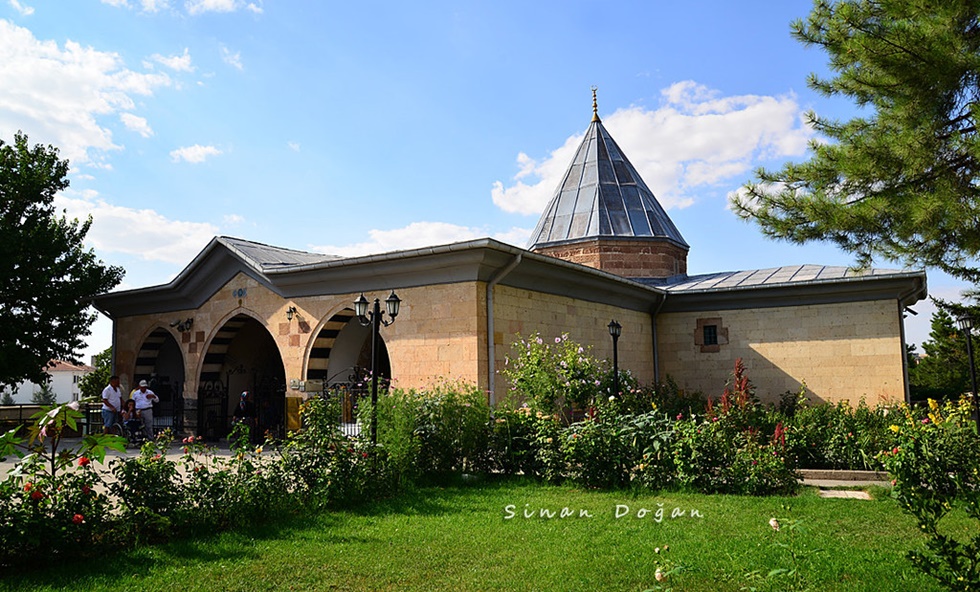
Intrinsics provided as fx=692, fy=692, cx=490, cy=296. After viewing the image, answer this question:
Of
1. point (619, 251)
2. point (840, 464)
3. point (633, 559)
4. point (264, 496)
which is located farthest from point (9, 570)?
point (619, 251)

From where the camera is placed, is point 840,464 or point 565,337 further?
point 565,337

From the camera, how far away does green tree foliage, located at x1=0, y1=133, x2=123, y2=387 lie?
16438mm

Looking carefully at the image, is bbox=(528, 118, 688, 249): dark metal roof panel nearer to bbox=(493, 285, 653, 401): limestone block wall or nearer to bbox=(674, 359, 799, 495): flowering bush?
bbox=(493, 285, 653, 401): limestone block wall

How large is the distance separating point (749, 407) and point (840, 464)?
1.79 meters

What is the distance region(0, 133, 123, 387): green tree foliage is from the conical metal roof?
1245 cm

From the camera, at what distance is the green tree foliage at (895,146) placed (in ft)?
19.4

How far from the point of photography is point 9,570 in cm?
536

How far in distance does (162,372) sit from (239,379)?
2.83 m

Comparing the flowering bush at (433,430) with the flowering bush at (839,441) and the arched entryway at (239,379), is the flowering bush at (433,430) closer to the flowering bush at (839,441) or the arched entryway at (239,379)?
the flowering bush at (839,441)

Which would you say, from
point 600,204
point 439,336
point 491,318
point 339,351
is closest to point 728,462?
point 491,318

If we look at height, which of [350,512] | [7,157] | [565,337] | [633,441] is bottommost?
[350,512]

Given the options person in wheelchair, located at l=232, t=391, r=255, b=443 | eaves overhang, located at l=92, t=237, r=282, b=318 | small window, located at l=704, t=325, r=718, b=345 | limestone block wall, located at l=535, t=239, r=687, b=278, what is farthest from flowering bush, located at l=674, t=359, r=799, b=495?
limestone block wall, located at l=535, t=239, r=687, b=278

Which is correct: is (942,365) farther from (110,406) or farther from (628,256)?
(110,406)

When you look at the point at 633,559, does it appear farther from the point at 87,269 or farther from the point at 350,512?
the point at 87,269
